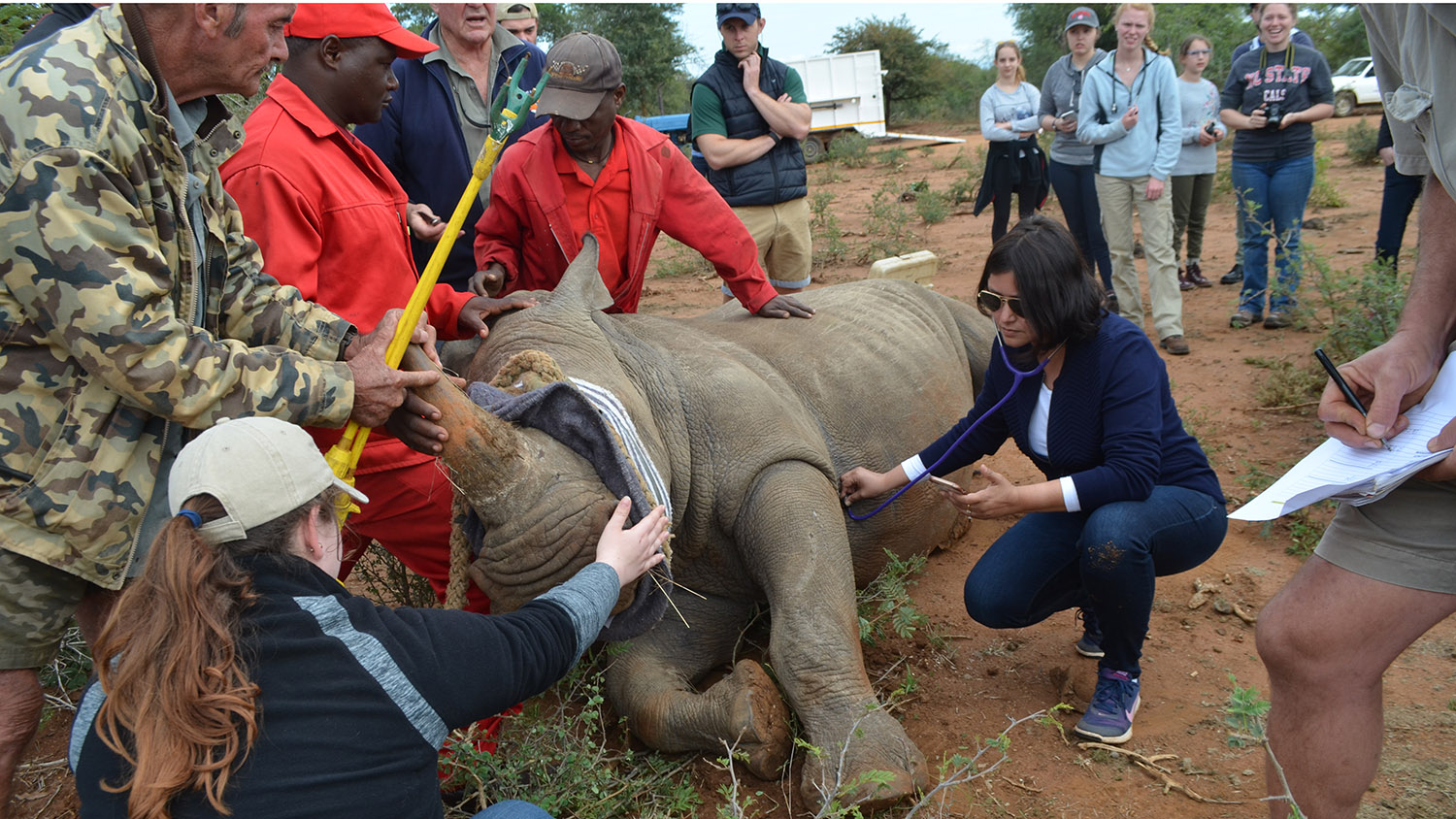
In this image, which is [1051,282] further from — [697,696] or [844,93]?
[844,93]

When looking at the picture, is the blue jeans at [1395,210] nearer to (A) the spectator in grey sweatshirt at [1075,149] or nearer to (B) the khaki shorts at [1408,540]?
(A) the spectator in grey sweatshirt at [1075,149]

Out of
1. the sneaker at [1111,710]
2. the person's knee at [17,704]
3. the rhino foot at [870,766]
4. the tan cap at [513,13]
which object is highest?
the tan cap at [513,13]

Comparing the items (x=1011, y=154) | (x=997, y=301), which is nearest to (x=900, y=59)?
(x=1011, y=154)

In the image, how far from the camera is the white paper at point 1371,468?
92.4 inches

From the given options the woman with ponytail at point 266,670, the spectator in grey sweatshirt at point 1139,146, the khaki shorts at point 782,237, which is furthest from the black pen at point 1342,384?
the spectator in grey sweatshirt at point 1139,146

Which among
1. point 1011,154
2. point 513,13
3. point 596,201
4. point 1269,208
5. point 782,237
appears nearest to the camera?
point 596,201

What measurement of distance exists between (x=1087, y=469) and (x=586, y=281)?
2.05 metres

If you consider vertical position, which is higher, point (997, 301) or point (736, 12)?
point (736, 12)

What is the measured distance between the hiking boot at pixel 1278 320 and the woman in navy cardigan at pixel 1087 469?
4882 mm

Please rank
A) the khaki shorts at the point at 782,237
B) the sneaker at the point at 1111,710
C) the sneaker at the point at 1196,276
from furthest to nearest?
the sneaker at the point at 1196,276, the khaki shorts at the point at 782,237, the sneaker at the point at 1111,710

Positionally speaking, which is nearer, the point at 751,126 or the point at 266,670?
the point at 266,670

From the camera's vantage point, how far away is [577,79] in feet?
14.0

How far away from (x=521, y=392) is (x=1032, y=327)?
1.74m

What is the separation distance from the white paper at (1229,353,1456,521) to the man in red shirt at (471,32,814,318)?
2784 millimetres
